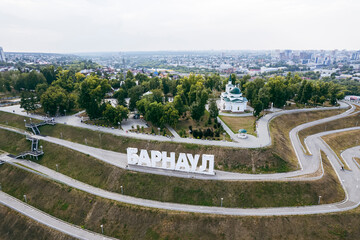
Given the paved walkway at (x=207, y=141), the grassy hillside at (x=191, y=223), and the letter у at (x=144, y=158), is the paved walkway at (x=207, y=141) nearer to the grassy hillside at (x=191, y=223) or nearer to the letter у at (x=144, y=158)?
the letter у at (x=144, y=158)

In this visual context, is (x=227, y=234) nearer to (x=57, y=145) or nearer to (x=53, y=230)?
(x=53, y=230)

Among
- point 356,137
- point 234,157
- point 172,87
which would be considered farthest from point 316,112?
point 172,87

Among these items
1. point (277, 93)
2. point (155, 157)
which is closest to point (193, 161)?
point (155, 157)

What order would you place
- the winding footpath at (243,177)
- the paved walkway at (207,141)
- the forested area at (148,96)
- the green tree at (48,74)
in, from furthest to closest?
1. the green tree at (48,74)
2. the forested area at (148,96)
3. the paved walkway at (207,141)
4. the winding footpath at (243,177)

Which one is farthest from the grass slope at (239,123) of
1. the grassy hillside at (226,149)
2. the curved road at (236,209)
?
the curved road at (236,209)

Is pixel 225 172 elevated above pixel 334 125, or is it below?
above

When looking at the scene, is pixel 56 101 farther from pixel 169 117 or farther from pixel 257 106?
pixel 257 106
